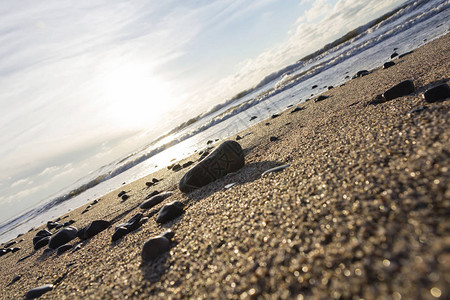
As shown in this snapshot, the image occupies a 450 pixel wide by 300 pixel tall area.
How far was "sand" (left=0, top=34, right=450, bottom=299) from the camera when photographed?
137cm

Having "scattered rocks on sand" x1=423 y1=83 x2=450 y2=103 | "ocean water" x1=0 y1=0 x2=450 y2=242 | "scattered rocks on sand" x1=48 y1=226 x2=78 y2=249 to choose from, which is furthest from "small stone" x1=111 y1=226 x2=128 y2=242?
"ocean water" x1=0 y1=0 x2=450 y2=242

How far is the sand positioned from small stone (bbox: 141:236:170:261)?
0.34 feet

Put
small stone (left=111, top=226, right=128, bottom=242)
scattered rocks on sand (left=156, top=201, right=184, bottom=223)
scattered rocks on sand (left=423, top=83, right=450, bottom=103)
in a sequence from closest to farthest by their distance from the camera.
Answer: scattered rocks on sand (left=423, top=83, right=450, bottom=103)
scattered rocks on sand (left=156, top=201, right=184, bottom=223)
small stone (left=111, top=226, right=128, bottom=242)

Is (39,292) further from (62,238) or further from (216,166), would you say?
(216,166)

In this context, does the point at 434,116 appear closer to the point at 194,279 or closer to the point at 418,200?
the point at 418,200

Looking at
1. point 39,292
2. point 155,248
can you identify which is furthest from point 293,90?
point 39,292

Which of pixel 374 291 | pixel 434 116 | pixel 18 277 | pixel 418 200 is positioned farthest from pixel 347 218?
pixel 18 277

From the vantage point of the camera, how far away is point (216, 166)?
526 cm

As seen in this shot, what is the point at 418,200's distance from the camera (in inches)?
66.4

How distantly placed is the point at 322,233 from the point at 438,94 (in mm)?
3254

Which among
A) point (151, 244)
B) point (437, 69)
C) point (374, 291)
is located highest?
point (151, 244)

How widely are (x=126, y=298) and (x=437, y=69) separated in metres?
7.55

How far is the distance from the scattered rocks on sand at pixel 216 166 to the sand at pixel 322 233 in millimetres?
1072

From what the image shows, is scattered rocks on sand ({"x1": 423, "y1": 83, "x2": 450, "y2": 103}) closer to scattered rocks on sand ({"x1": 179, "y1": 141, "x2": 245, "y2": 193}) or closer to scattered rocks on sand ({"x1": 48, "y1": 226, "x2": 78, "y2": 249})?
scattered rocks on sand ({"x1": 179, "y1": 141, "x2": 245, "y2": 193})
